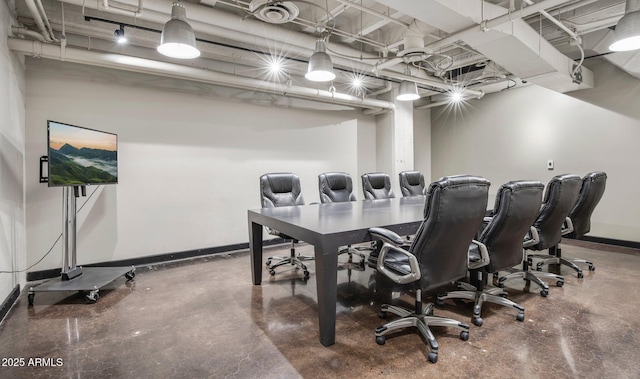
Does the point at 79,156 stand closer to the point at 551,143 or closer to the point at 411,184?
the point at 411,184

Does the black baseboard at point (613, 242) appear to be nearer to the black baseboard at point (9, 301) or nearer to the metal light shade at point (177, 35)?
the metal light shade at point (177, 35)

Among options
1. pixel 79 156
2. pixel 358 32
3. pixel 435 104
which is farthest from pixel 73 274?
pixel 435 104

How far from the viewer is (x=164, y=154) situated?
13.9ft

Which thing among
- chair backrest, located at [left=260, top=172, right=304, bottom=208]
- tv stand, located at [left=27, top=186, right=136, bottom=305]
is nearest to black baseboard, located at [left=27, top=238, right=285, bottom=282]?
tv stand, located at [left=27, top=186, right=136, bottom=305]

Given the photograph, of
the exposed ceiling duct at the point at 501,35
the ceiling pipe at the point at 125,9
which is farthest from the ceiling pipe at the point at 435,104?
the ceiling pipe at the point at 125,9

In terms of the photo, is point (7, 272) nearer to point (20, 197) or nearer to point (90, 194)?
point (20, 197)

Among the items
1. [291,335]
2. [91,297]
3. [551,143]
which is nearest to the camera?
[291,335]

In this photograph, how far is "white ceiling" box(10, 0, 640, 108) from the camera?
2.93 m

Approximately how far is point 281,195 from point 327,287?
199 centimetres

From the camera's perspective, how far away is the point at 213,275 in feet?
12.0

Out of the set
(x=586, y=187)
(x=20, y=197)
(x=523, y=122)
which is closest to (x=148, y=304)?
(x=20, y=197)

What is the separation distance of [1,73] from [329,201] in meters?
3.40

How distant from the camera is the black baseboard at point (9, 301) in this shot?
2569 millimetres

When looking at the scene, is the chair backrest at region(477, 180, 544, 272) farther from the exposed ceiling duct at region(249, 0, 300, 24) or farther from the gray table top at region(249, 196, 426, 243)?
the exposed ceiling duct at region(249, 0, 300, 24)
